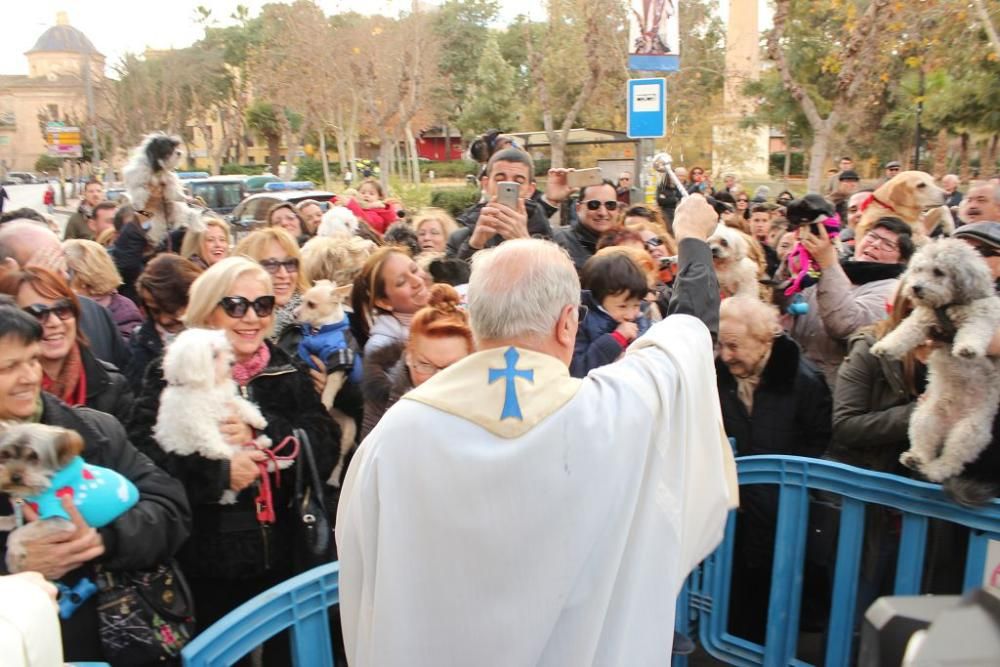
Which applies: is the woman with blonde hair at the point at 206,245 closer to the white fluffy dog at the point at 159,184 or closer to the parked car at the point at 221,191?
the white fluffy dog at the point at 159,184

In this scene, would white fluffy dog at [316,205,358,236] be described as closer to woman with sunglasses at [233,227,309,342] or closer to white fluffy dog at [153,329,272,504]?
woman with sunglasses at [233,227,309,342]

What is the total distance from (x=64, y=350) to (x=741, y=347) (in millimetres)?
2899

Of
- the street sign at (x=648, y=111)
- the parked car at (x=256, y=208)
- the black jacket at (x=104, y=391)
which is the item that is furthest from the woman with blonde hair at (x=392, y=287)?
the parked car at (x=256, y=208)

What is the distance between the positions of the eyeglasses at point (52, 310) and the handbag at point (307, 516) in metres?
1.10

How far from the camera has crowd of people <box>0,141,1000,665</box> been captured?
2.42m

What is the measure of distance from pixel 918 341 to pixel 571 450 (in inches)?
65.0

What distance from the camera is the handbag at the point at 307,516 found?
2.98 meters

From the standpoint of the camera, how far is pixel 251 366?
315 centimetres

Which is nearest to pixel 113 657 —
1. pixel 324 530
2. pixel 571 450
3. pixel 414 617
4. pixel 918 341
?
pixel 324 530

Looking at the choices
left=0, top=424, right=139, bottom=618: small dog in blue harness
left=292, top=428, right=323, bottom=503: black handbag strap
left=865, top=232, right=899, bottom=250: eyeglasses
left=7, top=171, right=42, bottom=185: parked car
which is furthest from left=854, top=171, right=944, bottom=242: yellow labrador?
left=7, top=171, right=42, bottom=185: parked car

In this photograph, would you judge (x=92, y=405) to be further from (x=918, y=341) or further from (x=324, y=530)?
(x=918, y=341)

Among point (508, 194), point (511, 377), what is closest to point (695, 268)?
point (511, 377)

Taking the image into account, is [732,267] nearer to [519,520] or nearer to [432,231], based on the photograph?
[432,231]

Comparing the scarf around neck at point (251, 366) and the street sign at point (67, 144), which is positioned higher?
the street sign at point (67, 144)
